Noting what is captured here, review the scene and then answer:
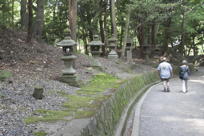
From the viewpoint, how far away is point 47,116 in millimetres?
6961

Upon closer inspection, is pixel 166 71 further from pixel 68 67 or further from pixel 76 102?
pixel 76 102

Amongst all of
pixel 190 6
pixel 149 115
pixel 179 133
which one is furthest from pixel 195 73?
pixel 179 133

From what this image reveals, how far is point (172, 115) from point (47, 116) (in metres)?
4.95

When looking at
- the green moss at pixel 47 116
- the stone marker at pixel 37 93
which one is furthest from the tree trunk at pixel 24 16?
the green moss at pixel 47 116

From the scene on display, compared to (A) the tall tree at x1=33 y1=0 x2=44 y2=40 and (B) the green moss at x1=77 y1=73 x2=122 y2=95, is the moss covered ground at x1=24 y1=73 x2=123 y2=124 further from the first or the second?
(A) the tall tree at x1=33 y1=0 x2=44 y2=40

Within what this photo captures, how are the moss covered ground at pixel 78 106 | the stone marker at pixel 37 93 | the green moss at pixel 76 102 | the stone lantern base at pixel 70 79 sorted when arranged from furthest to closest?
the stone lantern base at pixel 70 79 < the stone marker at pixel 37 93 < the green moss at pixel 76 102 < the moss covered ground at pixel 78 106

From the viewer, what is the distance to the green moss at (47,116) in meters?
6.43

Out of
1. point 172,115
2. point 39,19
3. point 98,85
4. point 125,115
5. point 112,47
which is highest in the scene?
point 39,19

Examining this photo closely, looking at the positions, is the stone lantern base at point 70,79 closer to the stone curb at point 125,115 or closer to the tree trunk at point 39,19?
the stone curb at point 125,115

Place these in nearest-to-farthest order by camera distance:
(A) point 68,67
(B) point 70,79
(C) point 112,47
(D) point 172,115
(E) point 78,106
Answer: (E) point 78,106 → (D) point 172,115 → (B) point 70,79 → (A) point 68,67 → (C) point 112,47

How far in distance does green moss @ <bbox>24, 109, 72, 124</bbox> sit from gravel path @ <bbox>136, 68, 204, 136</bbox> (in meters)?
2.23

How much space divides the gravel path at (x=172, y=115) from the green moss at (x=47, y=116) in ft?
7.32

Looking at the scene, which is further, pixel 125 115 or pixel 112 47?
pixel 112 47

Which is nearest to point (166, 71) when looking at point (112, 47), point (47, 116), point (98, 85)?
point (98, 85)
